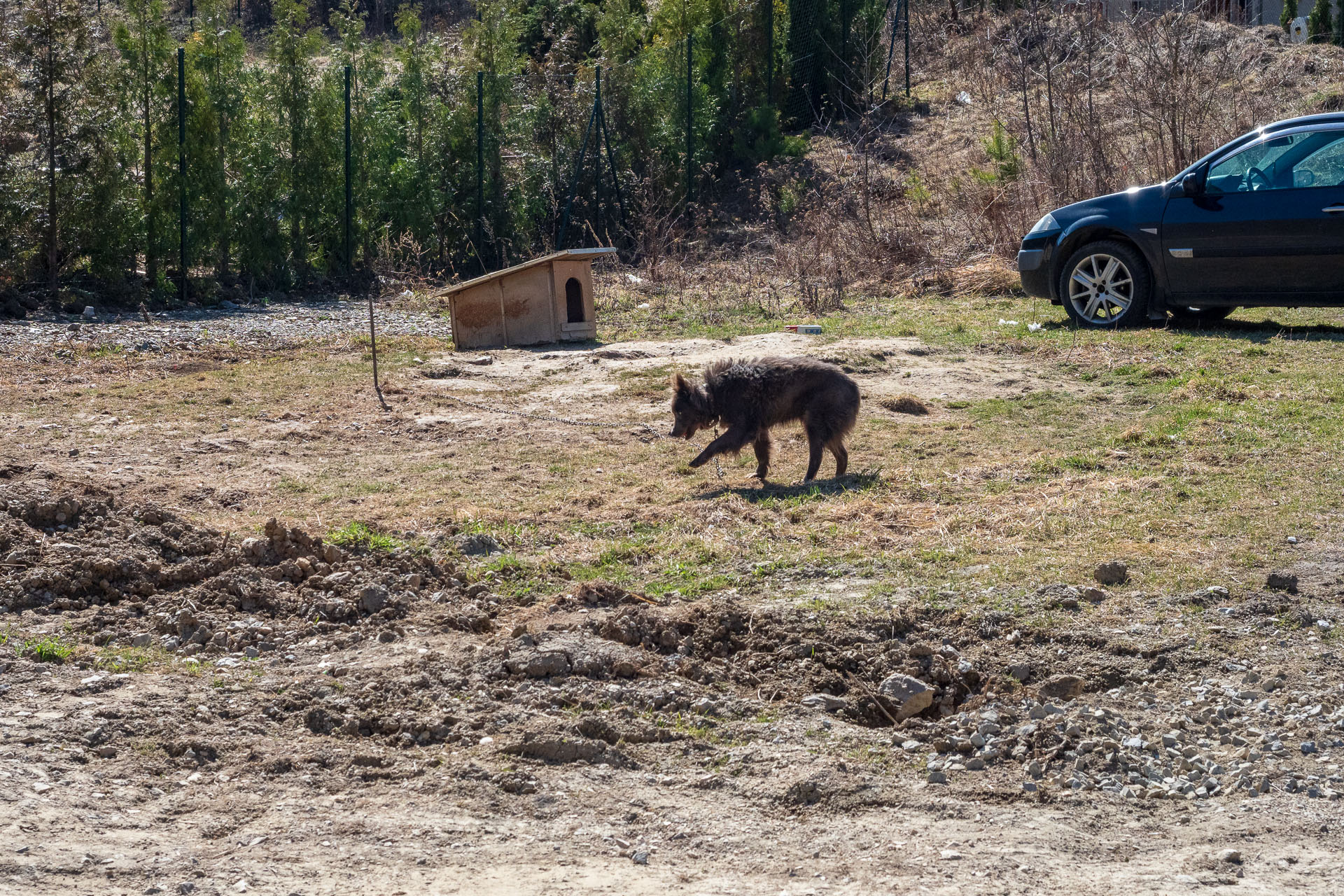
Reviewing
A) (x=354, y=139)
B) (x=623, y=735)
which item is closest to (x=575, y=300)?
(x=354, y=139)

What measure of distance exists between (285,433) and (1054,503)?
19.3ft

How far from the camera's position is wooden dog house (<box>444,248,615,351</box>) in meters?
14.1

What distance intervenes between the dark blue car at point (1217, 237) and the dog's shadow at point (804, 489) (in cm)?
627

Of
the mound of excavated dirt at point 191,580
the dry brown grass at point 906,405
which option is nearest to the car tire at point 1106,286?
the dry brown grass at point 906,405

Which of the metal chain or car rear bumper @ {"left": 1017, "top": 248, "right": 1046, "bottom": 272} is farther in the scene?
car rear bumper @ {"left": 1017, "top": 248, "right": 1046, "bottom": 272}

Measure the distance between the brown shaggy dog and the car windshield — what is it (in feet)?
21.0

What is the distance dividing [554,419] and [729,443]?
240cm

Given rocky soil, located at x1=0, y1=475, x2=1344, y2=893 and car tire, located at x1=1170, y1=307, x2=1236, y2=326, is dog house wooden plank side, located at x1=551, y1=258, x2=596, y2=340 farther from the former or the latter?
rocky soil, located at x1=0, y1=475, x2=1344, y2=893

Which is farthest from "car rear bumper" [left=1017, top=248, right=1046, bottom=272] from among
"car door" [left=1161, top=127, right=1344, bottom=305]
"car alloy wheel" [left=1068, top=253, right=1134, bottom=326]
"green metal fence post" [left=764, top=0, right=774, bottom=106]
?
"green metal fence post" [left=764, top=0, right=774, bottom=106]

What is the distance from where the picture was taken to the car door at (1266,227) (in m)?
12.0

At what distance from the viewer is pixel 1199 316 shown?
13977 mm

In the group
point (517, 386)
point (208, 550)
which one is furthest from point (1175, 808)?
point (517, 386)

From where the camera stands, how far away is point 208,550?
6434 millimetres

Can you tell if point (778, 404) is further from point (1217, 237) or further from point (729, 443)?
point (1217, 237)
